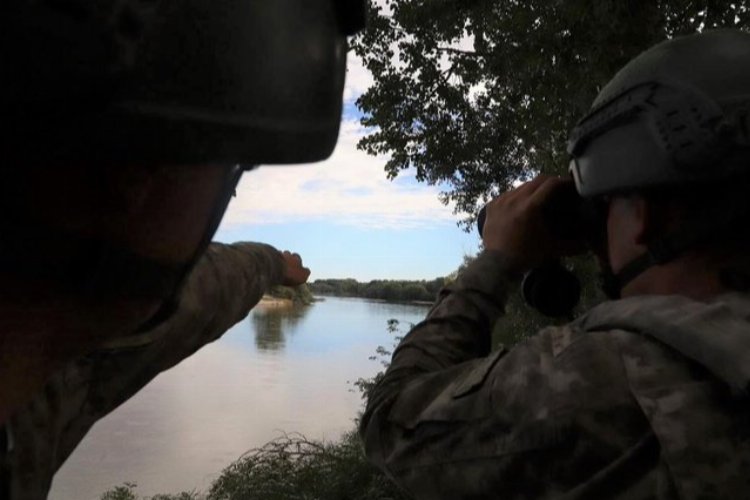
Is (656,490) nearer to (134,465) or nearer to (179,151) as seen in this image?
(179,151)

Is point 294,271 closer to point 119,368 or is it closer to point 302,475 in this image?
point 119,368

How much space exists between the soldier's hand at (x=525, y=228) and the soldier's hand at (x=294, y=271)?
40cm

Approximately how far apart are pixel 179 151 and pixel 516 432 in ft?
2.80

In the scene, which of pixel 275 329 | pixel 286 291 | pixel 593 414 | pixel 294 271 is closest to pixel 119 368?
pixel 294 271

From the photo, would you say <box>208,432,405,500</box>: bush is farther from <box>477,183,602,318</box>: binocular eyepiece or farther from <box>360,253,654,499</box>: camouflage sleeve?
<box>360,253,654,499</box>: camouflage sleeve

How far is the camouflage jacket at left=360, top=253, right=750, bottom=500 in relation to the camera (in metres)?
1.11

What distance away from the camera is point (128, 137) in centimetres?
54

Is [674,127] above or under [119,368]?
above

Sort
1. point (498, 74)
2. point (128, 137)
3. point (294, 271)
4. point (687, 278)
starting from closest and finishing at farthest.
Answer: point (128, 137), point (687, 278), point (294, 271), point (498, 74)

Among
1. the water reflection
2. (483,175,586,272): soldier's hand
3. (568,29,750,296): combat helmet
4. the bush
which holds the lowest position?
the bush

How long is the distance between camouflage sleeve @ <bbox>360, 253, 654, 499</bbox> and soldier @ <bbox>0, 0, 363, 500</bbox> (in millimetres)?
689

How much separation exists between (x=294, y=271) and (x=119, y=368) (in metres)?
0.47

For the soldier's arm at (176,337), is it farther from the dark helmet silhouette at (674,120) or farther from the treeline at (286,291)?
the dark helmet silhouette at (674,120)

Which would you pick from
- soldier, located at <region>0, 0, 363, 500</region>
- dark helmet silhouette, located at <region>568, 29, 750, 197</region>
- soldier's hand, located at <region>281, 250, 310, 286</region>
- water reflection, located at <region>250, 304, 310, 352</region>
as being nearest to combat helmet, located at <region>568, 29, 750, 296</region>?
dark helmet silhouette, located at <region>568, 29, 750, 197</region>
